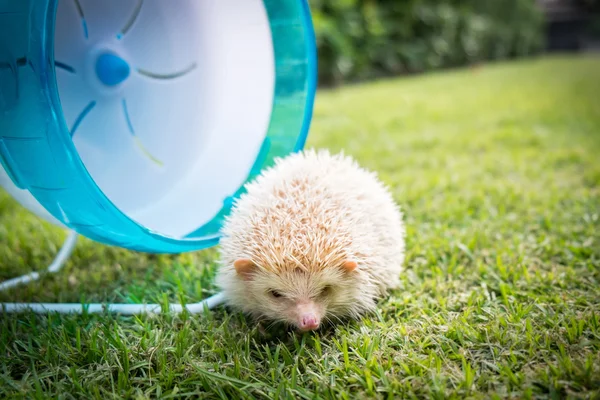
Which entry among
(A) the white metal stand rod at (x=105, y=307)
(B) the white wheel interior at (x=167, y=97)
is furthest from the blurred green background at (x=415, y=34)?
(A) the white metal stand rod at (x=105, y=307)

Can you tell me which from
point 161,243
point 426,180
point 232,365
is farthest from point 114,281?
point 426,180

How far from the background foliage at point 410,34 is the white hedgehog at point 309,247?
23.9 feet

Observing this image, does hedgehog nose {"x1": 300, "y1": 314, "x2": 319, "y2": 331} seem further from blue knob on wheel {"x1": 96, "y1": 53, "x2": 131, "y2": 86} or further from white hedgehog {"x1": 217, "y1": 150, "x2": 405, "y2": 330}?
blue knob on wheel {"x1": 96, "y1": 53, "x2": 131, "y2": 86}

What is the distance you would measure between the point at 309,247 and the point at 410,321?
0.51m

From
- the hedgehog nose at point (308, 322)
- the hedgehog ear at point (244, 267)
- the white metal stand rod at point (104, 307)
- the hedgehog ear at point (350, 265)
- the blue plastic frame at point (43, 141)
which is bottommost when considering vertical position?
the white metal stand rod at point (104, 307)

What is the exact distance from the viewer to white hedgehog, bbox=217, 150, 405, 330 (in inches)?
69.2

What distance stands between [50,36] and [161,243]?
0.81 meters

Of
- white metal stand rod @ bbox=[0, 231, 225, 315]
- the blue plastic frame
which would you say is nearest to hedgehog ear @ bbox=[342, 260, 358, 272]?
white metal stand rod @ bbox=[0, 231, 225, 315]

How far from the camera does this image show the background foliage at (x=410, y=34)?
9539 millimetres

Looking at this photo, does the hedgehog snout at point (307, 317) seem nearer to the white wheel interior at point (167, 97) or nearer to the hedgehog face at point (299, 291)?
the hedgehog face at point (299, 291)

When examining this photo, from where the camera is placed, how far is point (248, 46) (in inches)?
98.7

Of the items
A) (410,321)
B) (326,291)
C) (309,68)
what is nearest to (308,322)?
(326,291)

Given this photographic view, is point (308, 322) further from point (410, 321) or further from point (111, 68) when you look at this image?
point (111, 68)

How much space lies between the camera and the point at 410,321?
1.88 metres
